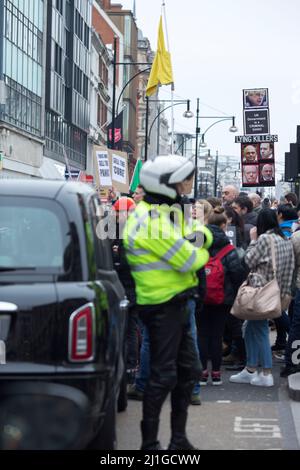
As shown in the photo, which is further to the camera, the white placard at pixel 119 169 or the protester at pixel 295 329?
the white placard at pixel 119 169

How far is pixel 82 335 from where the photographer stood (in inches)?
210

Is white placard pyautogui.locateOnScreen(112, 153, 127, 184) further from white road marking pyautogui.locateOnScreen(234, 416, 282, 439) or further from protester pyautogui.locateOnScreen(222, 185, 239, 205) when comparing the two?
white road marking pyautogui.locateOnScreen(234, 416, 282, 439)

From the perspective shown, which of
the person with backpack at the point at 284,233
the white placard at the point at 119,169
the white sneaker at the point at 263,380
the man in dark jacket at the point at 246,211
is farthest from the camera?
the white placard at the point at 119,169

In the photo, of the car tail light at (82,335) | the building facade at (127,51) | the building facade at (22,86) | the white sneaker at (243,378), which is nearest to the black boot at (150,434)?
the car tail light at (82,335)

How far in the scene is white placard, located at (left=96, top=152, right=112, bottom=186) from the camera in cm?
1934

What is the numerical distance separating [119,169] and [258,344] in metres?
9.69

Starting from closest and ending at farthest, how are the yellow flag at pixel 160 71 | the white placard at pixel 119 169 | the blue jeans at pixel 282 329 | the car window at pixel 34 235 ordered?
the car window at pixel 34 235
the blue jeans at pixel 282 329
the white placard at pixel 119 169
the yellow flag at pixel 160 71

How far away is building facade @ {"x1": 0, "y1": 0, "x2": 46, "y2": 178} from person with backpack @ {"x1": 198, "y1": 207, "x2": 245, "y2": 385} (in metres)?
27.4

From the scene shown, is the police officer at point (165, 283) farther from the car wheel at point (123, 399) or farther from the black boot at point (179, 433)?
the car wheel at point (123, 399)

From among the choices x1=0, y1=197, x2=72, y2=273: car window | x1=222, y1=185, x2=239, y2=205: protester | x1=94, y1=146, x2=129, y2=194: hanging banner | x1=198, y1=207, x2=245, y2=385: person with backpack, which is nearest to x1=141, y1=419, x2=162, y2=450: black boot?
x1=0, y1=197, x2=72, y2=273: car window

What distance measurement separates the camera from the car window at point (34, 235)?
219 inches

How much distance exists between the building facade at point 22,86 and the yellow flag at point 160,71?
44.1 ft

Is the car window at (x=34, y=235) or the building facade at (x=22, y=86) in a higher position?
the building facade at (x=22, y=86)
